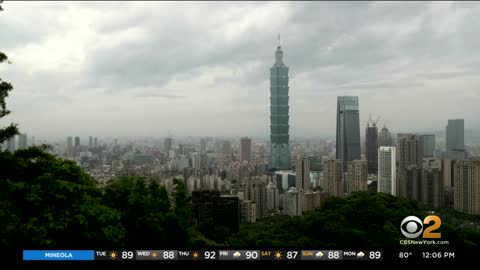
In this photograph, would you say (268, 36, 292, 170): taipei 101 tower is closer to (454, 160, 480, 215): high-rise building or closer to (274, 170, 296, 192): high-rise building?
(274, 170, 296, 192): high-rise building

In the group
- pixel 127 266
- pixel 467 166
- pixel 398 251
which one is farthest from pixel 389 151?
pixel 127 266

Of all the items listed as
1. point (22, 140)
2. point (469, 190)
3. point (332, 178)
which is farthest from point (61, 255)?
point (469, 190)

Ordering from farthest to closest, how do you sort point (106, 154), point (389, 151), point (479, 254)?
point (106, 154), point (389, 151), point (479, 254)

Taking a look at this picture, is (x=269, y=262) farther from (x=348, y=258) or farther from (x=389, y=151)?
(x=389, y=151)

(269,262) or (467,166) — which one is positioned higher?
(467,166)

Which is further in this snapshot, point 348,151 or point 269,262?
point 348,151

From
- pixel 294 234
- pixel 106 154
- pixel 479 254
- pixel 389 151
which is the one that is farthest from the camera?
pixel 106 154
